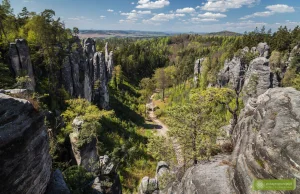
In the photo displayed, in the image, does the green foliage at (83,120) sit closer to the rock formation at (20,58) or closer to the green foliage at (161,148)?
the rock formation at (20,58)

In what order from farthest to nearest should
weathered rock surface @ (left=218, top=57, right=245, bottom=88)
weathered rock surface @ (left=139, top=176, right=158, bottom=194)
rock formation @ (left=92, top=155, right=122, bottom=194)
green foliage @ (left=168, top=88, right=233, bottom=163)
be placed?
weathered rock surface @ (left=218, top=57, right=245, bottom=88) → weathered rock surface @ (left=139, top=176, right=158, bottom=194) → rock formation @ (left=92, top=155, right=122, bottom=194) → green foliage @ (left=168, top=88, right=233, bottom=163)

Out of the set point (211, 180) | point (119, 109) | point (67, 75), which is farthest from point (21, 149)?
point (119, 109)

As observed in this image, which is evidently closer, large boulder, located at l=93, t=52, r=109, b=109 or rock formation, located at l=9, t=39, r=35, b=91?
rock formation, located at l=9, t=39, r=35, b=91

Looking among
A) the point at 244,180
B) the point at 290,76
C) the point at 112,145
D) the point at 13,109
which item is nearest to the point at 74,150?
the point at 112,145

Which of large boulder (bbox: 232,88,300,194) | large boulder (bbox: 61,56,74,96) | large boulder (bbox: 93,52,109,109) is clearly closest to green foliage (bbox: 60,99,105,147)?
large boulder (bbox: 61,56,74,96)

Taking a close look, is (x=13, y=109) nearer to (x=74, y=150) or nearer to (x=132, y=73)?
(x=74, y=150)

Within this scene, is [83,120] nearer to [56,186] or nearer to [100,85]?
[56,186]

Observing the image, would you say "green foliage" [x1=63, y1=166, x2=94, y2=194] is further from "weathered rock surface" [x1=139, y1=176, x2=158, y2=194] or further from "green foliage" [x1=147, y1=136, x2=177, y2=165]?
"weathered rock surface" [x1=139, y1=176, x2=158, y2=194]

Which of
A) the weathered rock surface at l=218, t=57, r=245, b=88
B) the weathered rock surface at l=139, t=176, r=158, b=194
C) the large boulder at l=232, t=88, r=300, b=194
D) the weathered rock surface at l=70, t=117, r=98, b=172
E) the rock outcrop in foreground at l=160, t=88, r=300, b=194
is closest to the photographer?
the large boulder at l=232, t=88, r=300, b=194
